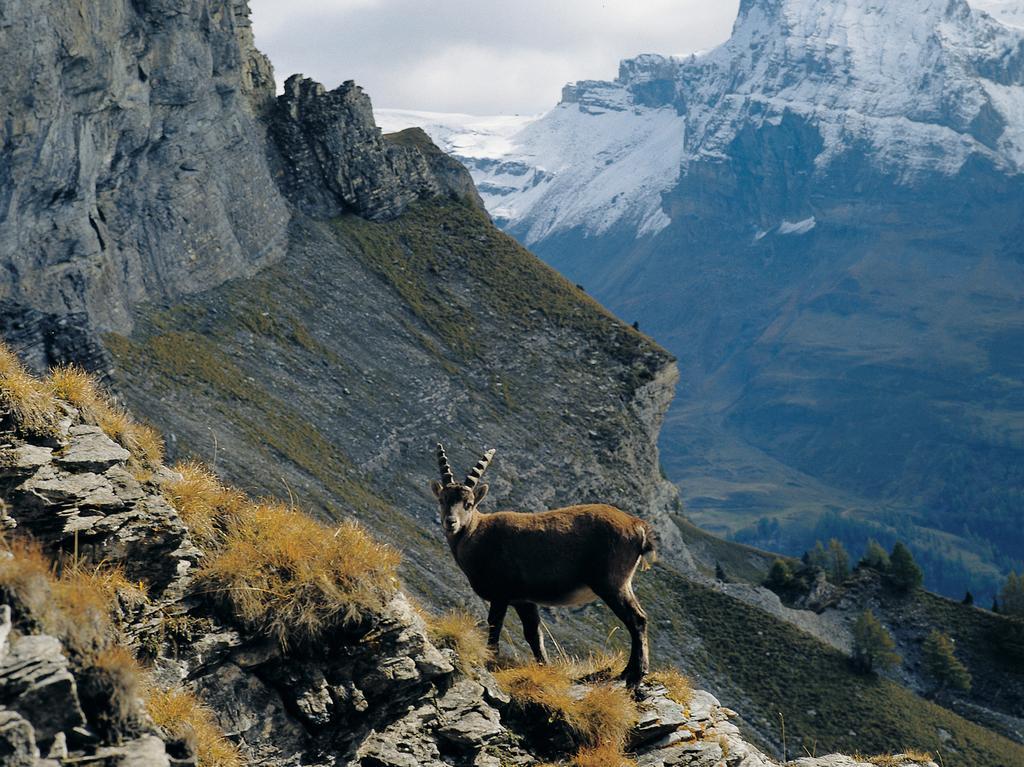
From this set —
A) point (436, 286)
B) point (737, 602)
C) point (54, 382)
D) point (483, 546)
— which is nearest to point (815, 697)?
point (737, 602)

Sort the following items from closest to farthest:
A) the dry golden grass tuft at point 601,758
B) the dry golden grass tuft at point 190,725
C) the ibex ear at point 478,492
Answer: the dry golden grass tuft at point 190,725 → the dry golden grass tuft at point 601,758 → the ibex ear at point 478,492

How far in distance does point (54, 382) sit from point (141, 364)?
6912cm

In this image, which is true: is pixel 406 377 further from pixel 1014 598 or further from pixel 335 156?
pixel 1014 598

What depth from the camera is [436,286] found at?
390ft

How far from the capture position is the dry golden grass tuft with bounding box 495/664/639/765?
→ 1594cm

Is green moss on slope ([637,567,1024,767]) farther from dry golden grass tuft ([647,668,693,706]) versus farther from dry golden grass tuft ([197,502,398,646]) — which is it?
dry golden grass tuft ([197,502,398,646])

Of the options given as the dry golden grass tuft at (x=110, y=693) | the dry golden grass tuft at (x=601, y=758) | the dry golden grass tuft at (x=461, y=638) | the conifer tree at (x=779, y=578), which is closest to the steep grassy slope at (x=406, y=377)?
the conifer tree at (x=779, y=578)

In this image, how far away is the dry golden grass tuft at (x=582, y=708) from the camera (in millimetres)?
15938

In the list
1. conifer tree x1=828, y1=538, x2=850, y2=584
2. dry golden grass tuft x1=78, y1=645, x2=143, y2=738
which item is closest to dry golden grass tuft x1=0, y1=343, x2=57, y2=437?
dry golden grass tuft x1=78, y1=645, x2=143, y2=738

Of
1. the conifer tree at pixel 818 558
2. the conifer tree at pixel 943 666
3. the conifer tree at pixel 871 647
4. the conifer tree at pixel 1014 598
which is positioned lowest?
the conifer tree at pixel 818 558

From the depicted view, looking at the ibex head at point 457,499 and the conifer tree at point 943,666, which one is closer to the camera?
the ibex head at point 457,499

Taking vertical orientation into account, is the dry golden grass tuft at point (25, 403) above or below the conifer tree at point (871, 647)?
above

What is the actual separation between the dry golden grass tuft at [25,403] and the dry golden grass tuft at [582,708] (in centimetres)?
792

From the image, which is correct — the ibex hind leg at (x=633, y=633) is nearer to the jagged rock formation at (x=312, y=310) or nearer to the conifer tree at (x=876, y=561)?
the jagged rock formation at (x=312, y=310)
